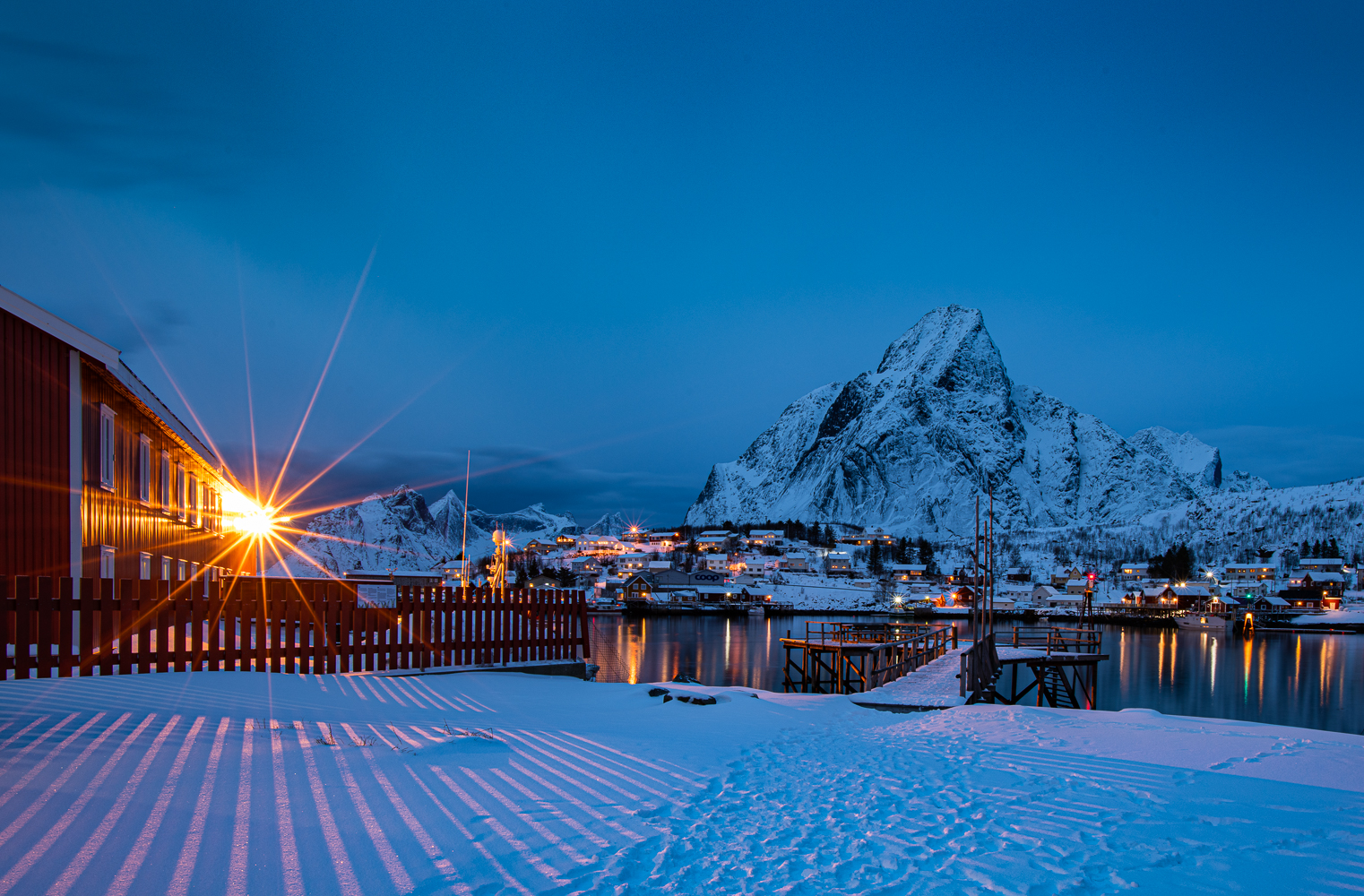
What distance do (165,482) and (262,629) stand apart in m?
12.7

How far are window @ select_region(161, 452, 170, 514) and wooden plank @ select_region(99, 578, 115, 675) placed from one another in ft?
38.7

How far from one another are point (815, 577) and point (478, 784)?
6908 inches

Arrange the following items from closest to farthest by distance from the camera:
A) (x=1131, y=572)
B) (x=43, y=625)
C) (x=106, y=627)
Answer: (x=43, y=625) < (x=106, y=627) < (x=1131, y=572)

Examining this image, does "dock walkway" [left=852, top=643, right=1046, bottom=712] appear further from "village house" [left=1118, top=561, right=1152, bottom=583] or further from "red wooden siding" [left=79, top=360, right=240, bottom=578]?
"village house" [left=1118, top=561, right=1152, bottom=583]

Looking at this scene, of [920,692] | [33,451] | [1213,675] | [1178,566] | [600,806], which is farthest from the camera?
[1178,566]

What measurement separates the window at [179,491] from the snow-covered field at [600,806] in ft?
49.4

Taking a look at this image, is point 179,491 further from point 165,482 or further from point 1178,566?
point 1178,566

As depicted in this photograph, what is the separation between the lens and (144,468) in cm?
1738

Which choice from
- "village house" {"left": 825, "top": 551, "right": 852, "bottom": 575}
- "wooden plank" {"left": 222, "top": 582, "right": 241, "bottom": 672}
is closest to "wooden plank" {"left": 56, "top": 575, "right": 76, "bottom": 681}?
"wooden plank" {"left": 222, "top": 582, "right": 241, "bottom": 672}

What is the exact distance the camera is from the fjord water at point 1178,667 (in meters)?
39.1

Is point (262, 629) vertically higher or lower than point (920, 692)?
higher

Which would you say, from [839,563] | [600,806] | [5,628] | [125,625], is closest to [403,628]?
[125,625]

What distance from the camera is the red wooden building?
1185 cm

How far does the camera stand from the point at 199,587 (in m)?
9.56
